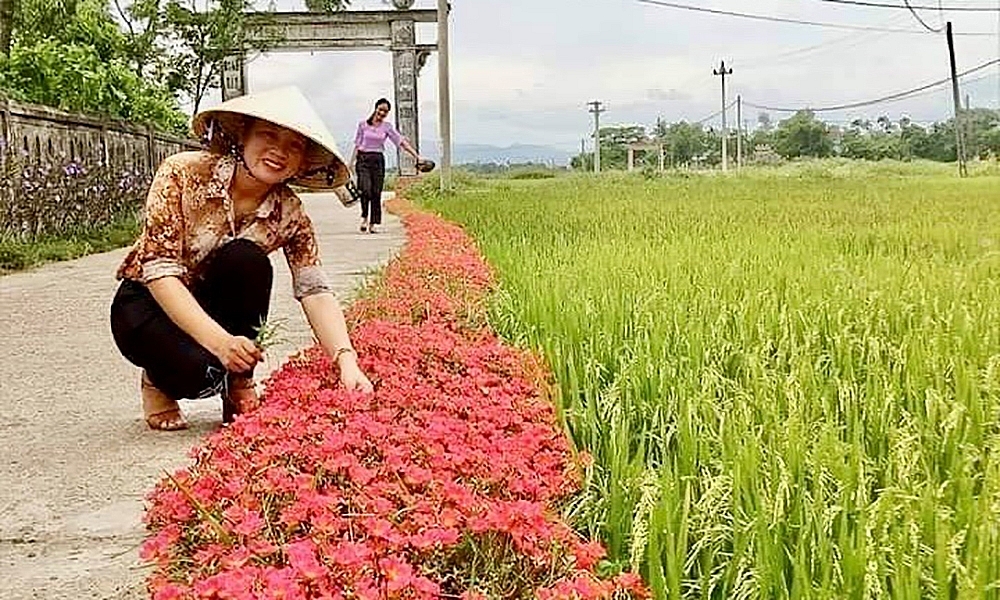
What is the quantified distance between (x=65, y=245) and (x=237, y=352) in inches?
225

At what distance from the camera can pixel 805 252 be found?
→ 16.1ft

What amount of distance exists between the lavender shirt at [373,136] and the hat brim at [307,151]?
6848 millimetres

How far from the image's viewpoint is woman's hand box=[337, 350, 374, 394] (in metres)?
2.17

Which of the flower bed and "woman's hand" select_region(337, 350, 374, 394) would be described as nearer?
the flower bed

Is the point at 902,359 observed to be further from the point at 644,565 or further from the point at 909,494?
the point at 644,565

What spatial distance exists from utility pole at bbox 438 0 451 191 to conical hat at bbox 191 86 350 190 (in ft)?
44.2

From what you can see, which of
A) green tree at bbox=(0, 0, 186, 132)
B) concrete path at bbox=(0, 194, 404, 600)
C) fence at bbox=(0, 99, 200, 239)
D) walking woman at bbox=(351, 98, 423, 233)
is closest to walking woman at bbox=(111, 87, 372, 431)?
concrete path at bbox=(0, 194, 404, 600)

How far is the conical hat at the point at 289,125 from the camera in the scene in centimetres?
229

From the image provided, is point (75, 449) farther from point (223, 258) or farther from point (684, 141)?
point (684, 141)

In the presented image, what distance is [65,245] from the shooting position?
299 inches

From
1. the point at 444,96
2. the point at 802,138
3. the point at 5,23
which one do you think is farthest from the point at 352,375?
the point at 802,138

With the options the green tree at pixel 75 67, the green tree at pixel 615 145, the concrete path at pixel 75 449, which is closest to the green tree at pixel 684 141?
the green tree at pixel 615 145

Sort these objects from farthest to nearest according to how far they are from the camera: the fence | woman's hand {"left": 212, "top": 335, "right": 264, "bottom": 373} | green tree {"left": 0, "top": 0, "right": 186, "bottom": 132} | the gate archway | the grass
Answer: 1. the gate archway
2. green tree {"left": 0, "top": 0, "right": 186, "bottom": 132}
3. the fence
4. the grass
5. woman's hand {"left": 212, "top": 335, "right": 264, "bottom": 373}

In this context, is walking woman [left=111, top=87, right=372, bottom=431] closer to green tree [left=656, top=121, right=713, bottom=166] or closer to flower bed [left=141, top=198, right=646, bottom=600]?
flower bed [left=141, top=198, right=646, bottom=600]
